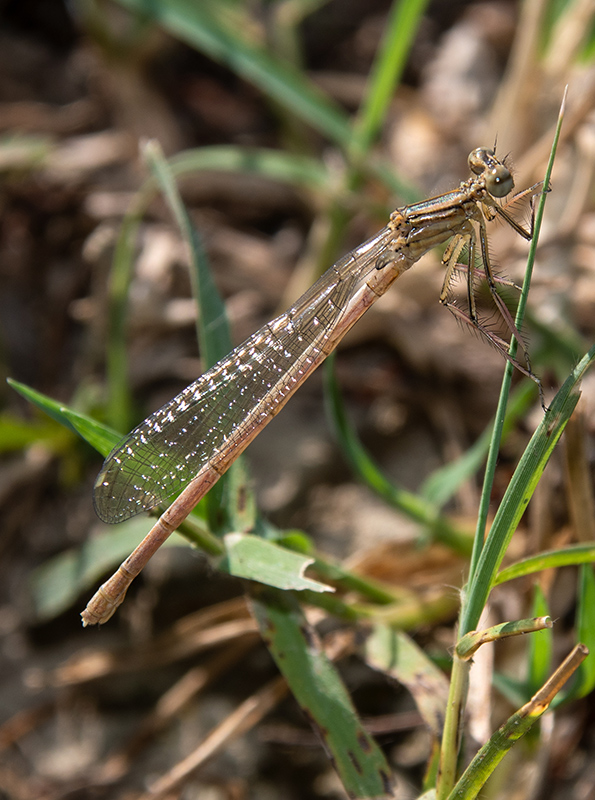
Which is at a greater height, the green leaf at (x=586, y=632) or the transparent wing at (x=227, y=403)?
the transparent wing at (x=227, y=403)

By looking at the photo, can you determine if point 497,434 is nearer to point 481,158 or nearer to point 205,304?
point 205,304

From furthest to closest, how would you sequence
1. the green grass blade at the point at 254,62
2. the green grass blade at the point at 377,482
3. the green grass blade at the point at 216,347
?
1. the green grass blade at the point at 254,62
2. the green grass blade at the point at 377,482
3. the green grass blade at the point at 216,347

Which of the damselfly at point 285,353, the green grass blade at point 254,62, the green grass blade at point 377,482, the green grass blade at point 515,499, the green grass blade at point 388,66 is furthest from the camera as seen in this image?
the green grass blade at point 254,62

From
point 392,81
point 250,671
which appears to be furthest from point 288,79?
point 250,671

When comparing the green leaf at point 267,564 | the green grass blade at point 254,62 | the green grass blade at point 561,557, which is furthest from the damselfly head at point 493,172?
the green leaf at point 267,564

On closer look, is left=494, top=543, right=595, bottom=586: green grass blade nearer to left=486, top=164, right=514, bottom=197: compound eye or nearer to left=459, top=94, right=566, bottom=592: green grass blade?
left=459, top=94, right=566, bottom=592: green grass blade

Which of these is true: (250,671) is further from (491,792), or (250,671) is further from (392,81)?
(392,81)

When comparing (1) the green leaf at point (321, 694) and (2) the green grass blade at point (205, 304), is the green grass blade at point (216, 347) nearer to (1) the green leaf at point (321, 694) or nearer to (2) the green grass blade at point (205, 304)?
(2) the green grass blade at point (205, 304)

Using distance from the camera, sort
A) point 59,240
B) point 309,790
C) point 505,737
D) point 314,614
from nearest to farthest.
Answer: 1. point 505,737
2. point 314,614
3. point 309,790
4. point 59,240

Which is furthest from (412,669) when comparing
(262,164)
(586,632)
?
(262,164)
